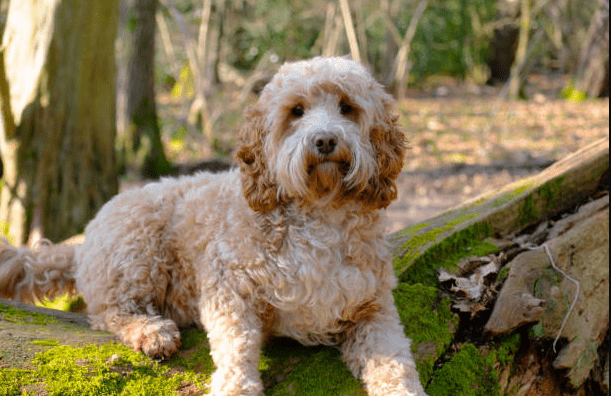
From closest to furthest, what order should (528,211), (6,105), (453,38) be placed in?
1. (528,211)
2. (6,105)
3. (453,38)

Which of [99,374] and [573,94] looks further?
[573,94]

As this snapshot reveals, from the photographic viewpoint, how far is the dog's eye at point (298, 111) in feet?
9.72

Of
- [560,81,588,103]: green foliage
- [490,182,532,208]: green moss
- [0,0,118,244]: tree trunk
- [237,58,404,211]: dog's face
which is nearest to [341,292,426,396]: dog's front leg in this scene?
[237,58,404,211]: dog's face

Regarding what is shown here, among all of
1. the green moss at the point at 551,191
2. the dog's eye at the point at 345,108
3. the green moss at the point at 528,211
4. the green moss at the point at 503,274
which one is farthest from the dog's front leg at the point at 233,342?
A: the green moss at the point at 551,191

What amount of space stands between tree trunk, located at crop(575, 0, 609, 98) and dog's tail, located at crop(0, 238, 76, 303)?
1535 cm

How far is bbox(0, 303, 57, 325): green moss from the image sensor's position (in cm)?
321

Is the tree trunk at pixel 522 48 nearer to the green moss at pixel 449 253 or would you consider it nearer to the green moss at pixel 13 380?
the green moss at pixel 449 253

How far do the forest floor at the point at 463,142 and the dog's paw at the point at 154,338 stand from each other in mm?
5343

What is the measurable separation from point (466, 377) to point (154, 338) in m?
1.70

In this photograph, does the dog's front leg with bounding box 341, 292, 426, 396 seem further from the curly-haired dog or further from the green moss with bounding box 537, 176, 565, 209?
the green moss with bounding box 537, 176, 565, 209

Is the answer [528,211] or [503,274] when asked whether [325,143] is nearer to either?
[503,274]

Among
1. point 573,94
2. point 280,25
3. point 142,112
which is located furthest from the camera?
point 573,94

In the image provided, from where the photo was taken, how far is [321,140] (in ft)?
9.05

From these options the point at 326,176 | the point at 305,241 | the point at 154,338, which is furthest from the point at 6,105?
the point at 326,176
